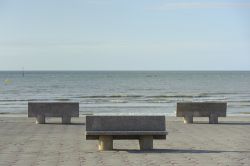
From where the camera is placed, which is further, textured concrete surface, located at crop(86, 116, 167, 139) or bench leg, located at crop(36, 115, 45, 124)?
bench leg, located at crop(36, 115, 45, 124)

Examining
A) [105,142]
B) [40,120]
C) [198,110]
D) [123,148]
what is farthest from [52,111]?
[105,142]

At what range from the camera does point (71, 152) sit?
1285 cm

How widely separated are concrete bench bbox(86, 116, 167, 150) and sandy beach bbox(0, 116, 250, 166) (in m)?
0.25

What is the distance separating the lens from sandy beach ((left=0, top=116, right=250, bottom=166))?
11539 millimetres

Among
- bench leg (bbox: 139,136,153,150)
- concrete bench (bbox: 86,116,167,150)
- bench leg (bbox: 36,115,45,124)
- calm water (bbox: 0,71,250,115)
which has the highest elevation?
concrete bench (bbox: 86,116,167,150)

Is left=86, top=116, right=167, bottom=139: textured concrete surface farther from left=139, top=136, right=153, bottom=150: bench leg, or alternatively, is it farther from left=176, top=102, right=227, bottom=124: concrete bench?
left=176, top=102, right=227, bottom=124: concrete bench

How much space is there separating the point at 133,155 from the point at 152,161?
35.2 inches

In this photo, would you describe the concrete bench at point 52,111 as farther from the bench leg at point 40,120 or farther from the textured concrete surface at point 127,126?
the textured concrete surface at point 127,126

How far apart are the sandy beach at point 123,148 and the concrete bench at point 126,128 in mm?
247

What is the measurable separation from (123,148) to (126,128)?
56 centimetres

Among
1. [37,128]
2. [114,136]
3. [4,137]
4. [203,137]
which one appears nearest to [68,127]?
[37,128]

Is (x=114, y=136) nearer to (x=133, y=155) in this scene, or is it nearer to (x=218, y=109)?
(x=133, y=155)

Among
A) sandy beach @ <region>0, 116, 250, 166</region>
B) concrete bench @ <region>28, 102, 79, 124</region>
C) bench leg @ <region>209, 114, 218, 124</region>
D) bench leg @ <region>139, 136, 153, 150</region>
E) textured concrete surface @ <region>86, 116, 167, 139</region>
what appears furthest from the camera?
bench leg @ <region>209, 114, 218, 124</region>

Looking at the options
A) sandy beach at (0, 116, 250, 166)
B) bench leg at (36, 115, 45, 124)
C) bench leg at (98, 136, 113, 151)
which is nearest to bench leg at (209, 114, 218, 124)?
sandy beach at (0, 116, 250, 166)
